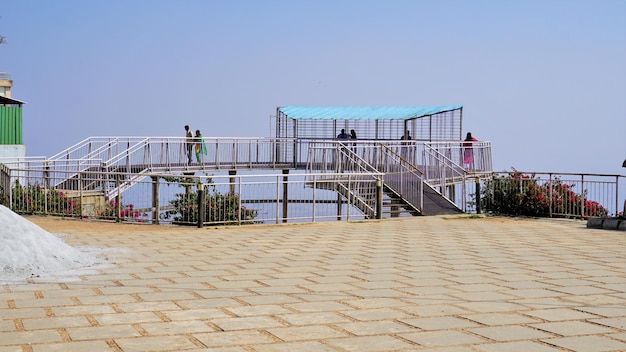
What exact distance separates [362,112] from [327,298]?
32.8 metres

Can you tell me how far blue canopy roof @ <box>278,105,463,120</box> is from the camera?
3781 centimetres

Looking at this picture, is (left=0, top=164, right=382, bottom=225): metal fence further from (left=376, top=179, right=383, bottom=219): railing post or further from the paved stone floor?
the paved stone floor

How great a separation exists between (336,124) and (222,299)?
31.3 meters

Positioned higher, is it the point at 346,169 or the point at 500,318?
the point at 346,169

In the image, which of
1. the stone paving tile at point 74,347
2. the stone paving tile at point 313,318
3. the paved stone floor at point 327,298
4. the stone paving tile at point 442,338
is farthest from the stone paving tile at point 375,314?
the stone paving tile at point 74,347

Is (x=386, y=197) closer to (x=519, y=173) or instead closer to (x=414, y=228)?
(x=519, y=173)

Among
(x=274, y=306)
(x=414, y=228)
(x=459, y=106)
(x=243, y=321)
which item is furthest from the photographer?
(x=459, y=106)

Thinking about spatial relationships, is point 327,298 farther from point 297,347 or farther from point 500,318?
point 297,347

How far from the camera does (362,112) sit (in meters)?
41.1

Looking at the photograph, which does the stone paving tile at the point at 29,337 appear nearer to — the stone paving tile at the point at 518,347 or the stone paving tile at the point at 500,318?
the stone paving tile at the point at 518,347

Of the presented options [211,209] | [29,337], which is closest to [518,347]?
[29,337]

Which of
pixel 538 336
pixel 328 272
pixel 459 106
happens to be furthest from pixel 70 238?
pixel 459 106

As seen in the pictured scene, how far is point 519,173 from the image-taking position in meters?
22.6

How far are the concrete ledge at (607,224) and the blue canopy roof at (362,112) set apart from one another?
19.1 meters
